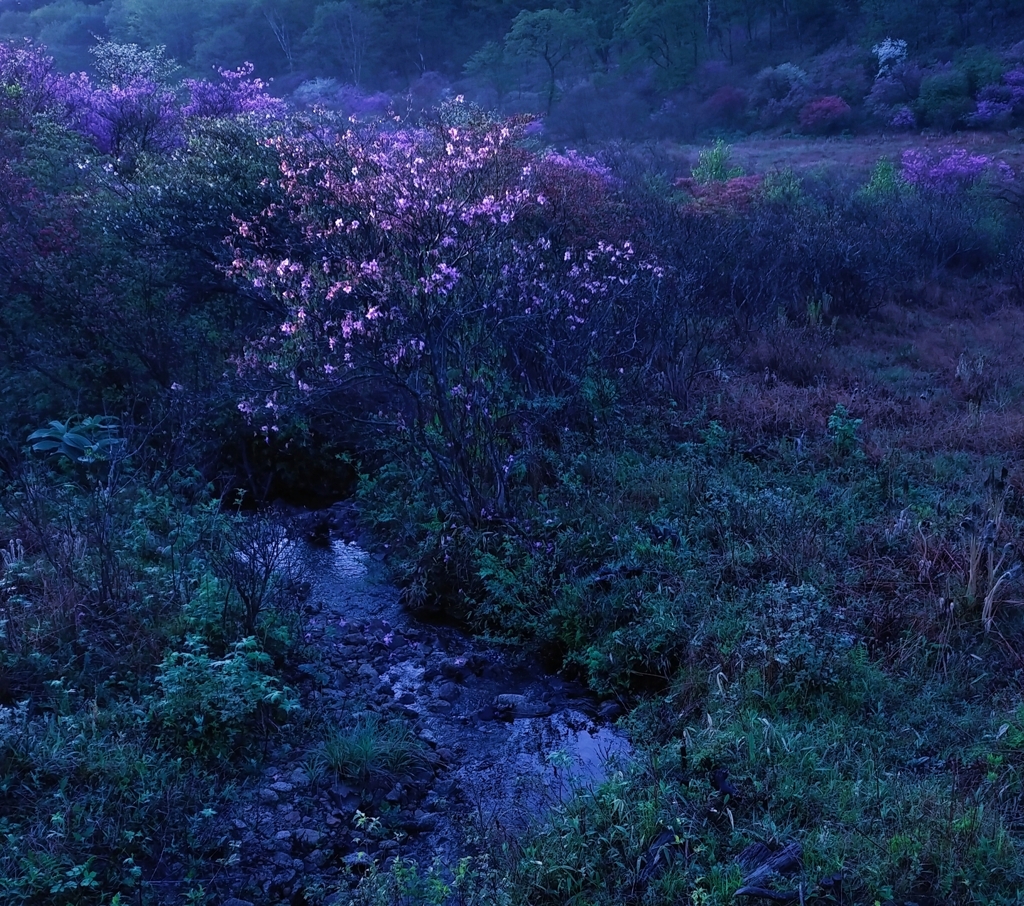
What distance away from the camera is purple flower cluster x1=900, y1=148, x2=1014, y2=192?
60.7 feet

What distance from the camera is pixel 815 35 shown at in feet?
132

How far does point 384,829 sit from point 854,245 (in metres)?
12.6

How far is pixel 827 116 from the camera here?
31.4 meters

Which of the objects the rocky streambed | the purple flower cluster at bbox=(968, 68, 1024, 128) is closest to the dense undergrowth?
the rocky streambed

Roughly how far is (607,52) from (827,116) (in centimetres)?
1366

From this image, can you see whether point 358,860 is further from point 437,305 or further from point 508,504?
point 437,305

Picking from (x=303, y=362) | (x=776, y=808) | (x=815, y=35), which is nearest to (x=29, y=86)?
(x=303, y=362)

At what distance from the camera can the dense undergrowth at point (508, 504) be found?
3.85 meters

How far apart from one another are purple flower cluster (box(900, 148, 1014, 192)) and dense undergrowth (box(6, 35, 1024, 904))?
684cm

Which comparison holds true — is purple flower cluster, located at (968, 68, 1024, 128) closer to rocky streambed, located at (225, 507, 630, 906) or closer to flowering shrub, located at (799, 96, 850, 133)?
flowering shrub, located at (799, 96, 850, 133)

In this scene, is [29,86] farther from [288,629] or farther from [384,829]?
[384,829]

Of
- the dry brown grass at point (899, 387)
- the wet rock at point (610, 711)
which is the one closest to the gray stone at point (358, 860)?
the wet rock at point (610, 711)

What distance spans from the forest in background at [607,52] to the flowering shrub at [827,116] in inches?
1.8

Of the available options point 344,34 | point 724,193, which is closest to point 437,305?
point 724,193
